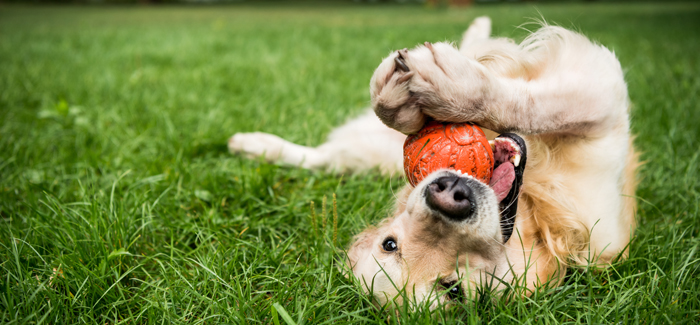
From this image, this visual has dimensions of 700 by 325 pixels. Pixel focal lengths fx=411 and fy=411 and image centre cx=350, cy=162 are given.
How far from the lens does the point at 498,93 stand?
5.03 ft

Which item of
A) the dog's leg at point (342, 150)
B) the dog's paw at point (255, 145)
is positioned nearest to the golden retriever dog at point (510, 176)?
the dog's leg at point (342, 150)

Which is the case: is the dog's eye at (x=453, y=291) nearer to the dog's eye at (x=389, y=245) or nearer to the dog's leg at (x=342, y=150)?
the dog's eye at (x=389, y=245)

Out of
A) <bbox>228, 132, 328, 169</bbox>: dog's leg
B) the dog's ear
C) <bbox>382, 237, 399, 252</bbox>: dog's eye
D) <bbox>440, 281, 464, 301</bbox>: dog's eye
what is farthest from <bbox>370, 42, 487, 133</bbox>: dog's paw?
<bbox>228, 132, 328, 169</bbox>: dog's leg

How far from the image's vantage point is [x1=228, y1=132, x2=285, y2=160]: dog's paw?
2748 millimetres

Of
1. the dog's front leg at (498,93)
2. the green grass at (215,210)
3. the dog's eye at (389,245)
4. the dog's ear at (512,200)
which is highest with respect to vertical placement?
the dog's front leg at (498,93)

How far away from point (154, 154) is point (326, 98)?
1727 millimetres

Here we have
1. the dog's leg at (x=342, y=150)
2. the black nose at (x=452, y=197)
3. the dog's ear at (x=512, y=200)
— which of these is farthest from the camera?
the dog's leg at (x=342, y=150)

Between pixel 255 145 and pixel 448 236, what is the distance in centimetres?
170

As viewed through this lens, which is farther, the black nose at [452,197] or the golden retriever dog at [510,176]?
the golden retriever dog at [510,176]

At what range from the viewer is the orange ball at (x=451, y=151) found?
4.74 ft

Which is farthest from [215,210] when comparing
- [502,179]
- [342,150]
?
[502,179]

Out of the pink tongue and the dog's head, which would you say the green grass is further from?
the pink tongue

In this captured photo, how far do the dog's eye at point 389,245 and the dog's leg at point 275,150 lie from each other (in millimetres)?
1154

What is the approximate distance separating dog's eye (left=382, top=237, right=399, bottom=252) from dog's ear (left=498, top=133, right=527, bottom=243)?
1.40ft
